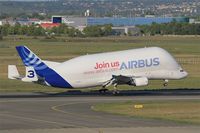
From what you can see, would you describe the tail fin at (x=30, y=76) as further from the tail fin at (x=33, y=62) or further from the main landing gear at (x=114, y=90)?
the main landing gear at (x=114, y=90)

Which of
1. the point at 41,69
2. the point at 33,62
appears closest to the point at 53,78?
the point at 41,69

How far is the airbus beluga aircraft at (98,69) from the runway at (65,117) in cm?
414

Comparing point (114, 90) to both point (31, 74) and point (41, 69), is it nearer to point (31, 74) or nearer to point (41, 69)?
point (41, 69)

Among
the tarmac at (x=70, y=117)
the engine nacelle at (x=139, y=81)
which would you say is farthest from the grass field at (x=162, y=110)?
the engine nacelle at (x=139, y=81)

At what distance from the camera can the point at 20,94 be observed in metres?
57.7

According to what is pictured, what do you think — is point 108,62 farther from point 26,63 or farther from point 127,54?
point 26,63

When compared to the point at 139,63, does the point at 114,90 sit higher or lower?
lower

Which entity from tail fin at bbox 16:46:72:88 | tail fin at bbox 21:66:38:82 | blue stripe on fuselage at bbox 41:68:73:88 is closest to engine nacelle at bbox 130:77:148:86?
blue stripe on fuselage at bbox 41:68:73:88

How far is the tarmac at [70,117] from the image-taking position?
36719mm

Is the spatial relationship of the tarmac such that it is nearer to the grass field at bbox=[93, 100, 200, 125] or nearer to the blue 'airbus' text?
the grass field at bbox=[93, 100, 200, 125]

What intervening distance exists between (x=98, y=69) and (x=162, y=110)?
13.9 metres

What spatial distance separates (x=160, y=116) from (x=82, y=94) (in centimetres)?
1564

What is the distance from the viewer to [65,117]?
4212 centimetres

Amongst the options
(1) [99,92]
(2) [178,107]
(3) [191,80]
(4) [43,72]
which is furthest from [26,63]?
→ (3) [191,80]
